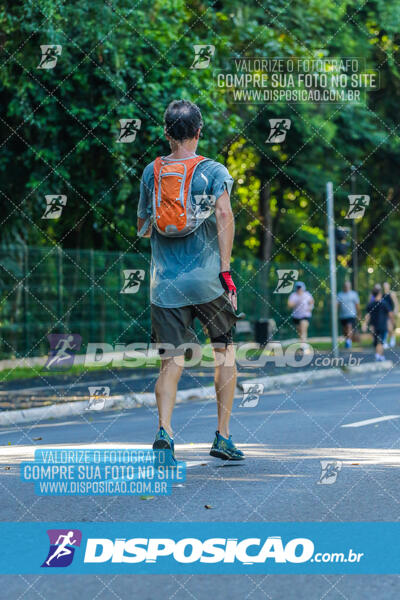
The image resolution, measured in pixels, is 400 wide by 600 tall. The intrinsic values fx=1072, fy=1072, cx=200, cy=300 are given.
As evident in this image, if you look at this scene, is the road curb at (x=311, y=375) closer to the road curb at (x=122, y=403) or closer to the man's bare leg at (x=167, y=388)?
the road curb at (x=122, y=403)

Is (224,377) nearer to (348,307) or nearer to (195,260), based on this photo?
(195,260)

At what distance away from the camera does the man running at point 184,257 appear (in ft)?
20.9

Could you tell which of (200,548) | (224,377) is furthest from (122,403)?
(200,548)

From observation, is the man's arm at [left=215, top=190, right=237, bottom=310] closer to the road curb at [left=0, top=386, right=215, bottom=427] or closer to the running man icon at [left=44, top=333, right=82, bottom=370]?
the road curb at [left=0, top=386, right=215, bottom=427]

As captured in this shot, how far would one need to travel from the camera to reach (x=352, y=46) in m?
28.9

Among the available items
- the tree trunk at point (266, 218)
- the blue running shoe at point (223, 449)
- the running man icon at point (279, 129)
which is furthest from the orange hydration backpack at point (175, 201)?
the tree trunk at point (266, 218)

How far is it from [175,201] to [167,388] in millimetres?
1110

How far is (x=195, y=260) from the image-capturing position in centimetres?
641

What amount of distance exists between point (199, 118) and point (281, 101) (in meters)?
18.4

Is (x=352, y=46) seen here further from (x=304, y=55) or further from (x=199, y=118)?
(x=199, y=118)

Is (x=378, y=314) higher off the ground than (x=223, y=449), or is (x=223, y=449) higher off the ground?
(x=223, y=449)

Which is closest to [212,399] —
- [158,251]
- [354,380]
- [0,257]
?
[354,380]

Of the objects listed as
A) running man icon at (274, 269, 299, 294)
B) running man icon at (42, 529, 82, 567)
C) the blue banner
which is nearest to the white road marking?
the blue banner

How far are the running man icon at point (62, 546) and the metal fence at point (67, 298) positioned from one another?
45.3 feet
